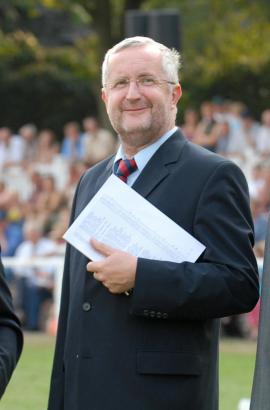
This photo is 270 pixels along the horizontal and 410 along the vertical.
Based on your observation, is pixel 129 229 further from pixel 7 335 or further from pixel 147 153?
pixel 7 335

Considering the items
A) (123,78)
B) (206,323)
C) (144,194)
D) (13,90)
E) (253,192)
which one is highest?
(123,78)

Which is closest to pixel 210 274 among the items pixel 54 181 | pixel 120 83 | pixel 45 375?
pixel 120 83

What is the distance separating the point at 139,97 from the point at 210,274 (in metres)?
0.82

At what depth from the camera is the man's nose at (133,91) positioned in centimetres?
493

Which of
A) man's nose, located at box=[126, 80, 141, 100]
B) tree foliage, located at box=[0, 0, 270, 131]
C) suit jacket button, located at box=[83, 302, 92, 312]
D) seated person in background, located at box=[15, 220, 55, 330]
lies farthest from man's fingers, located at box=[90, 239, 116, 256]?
tree foliage, located at box=[0, 0, 270, 131]

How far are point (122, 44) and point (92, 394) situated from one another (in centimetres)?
147

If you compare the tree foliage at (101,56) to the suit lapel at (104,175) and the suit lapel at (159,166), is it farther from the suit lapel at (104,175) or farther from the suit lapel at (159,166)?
the suit lapel at (159,166)

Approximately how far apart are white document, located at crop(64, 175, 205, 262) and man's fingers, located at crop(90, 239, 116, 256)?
2 centimetres

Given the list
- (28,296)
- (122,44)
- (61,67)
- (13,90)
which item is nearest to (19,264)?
(28,296)

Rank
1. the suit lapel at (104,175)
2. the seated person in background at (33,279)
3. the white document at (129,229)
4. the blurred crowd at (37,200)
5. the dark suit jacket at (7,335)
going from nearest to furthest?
the dark suit jacket at (7,335) < the white document at (129,229) < the suit lapel at (104,175) < the seated person in background at (33,279) < the blurred crowd at (37,200)

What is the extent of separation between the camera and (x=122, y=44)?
505cm

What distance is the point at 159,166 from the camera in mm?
4965

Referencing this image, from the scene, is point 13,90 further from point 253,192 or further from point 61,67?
point 253,192

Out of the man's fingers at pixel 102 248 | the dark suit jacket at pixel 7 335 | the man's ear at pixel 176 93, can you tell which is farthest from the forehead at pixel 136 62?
the dark suit jacket at pixel 7 335
